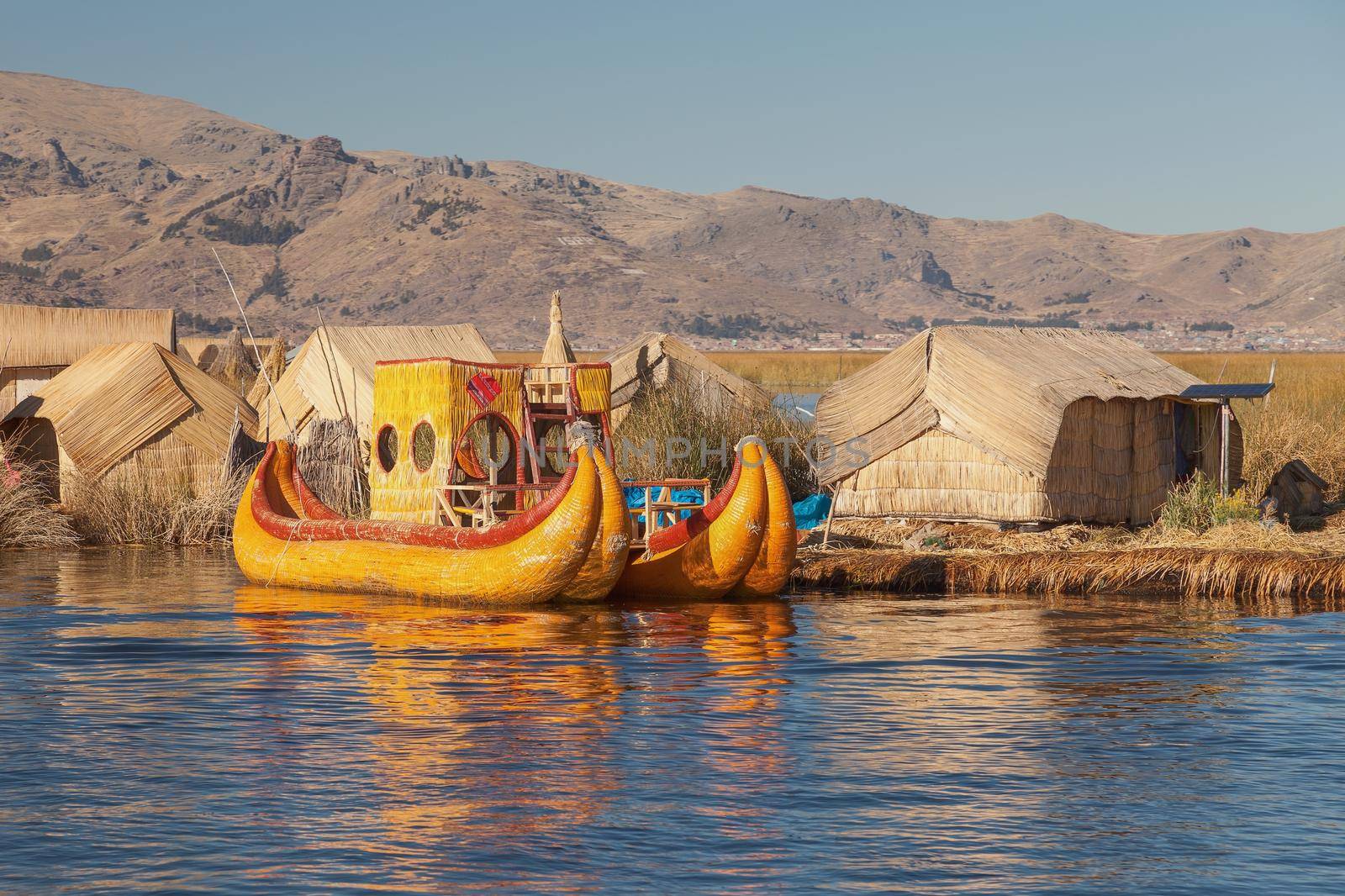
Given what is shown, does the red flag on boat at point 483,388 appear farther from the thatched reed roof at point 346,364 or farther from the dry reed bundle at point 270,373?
the dry reed bundle at point 270,373

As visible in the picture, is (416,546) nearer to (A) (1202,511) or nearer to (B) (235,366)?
(A) (1202,511)

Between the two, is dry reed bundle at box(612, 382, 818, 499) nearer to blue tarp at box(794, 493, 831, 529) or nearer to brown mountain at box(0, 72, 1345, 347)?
blue tarp at box(794, 493, 831, 529)

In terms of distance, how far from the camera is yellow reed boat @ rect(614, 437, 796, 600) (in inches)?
576

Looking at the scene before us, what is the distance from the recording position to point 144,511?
2056 centimetres

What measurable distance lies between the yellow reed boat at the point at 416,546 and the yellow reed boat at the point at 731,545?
120 centimetres

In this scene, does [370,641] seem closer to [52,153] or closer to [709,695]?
[709,695]

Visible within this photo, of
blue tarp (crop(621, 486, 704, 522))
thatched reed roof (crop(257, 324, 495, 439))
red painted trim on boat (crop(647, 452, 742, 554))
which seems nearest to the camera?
red painted trim on boat (crop(647, 452, 742, 554))

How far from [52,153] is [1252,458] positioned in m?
185

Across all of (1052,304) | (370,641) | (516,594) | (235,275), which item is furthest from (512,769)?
(1052,304)

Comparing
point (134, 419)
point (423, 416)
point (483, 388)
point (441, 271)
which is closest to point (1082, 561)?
point (483, 388)

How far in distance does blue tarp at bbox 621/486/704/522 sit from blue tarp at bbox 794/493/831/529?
1187 millimetres

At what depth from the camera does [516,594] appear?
559 inches

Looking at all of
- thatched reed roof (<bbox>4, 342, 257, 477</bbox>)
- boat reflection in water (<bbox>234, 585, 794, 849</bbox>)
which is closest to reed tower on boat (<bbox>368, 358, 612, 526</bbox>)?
boat reflection in water (<bbox>234, 585, 794, 849</bbox>)

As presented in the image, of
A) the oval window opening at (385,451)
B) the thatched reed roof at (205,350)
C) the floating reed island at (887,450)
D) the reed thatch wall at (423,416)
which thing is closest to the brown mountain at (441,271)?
the thatched reed roof at (205,350)
